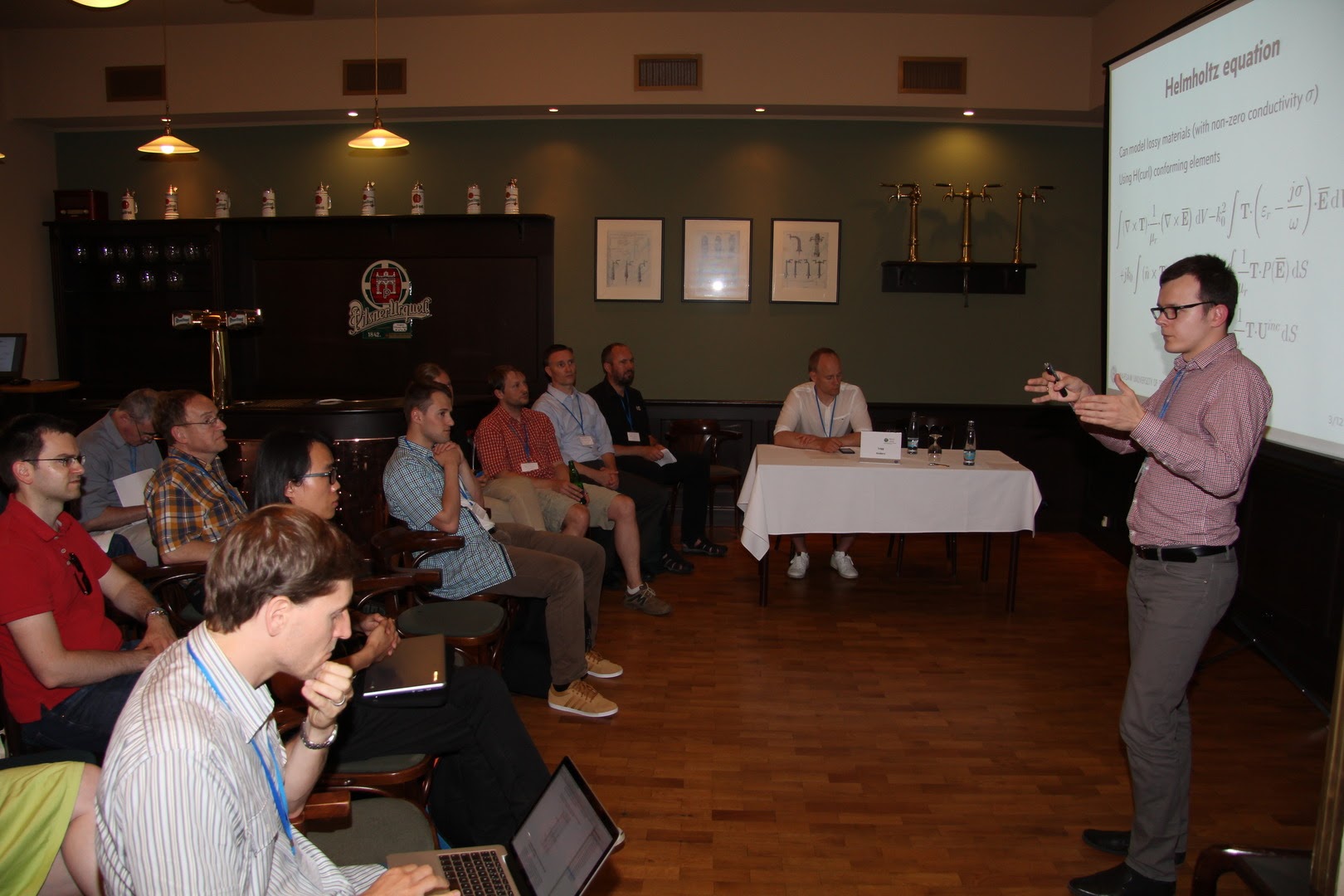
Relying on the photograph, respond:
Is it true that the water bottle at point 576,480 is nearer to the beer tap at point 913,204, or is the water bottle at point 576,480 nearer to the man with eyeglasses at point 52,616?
the man with eyeglasses at point 52,616

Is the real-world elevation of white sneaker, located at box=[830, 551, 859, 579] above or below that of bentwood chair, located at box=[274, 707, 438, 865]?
below

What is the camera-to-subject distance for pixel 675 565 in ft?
18.7

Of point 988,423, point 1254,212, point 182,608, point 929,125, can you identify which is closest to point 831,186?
point 929,125

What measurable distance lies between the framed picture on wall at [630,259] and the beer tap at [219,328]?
8.78 feet

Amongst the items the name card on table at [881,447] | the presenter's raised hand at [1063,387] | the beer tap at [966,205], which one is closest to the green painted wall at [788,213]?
the beer tap at [966,205]

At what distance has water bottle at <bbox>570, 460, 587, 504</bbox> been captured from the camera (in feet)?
16.5

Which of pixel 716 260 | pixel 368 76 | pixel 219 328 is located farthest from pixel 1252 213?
pixel 368 76

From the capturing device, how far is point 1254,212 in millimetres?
2938

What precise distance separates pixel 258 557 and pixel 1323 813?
1.73m

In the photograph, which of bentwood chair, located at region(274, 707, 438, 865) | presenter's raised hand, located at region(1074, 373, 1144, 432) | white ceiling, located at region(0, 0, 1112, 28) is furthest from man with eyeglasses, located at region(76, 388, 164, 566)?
presenter's raised hand, located at region(1074, 373, 1144, 432)

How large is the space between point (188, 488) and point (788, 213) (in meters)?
Result: 5.03

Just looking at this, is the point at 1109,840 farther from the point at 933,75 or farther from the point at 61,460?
the point at 933,75

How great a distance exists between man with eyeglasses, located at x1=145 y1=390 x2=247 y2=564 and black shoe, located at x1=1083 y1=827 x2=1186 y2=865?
9.65ft

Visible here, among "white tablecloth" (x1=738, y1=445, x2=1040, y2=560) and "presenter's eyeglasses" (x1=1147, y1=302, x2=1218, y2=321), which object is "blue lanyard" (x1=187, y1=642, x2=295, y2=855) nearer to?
"presenter's eyeglasses" (x1=1147, y1=302, x2=1218, y2=321)
